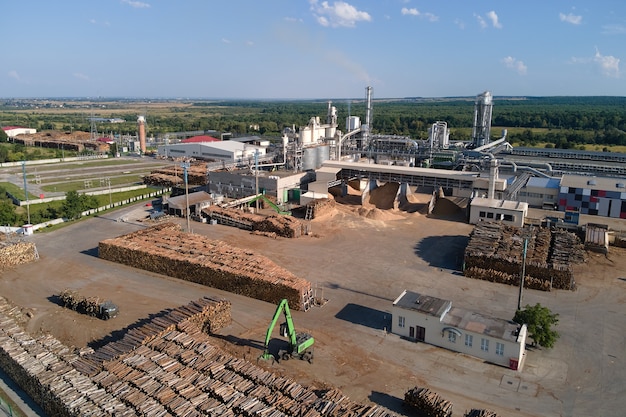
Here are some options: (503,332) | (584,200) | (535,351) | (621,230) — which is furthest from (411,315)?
(584,200)

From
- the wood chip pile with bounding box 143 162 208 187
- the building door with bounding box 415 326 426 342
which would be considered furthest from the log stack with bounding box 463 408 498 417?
the wood chip pile with bounding box 143 162 208 187

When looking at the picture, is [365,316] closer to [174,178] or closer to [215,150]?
[174,178]

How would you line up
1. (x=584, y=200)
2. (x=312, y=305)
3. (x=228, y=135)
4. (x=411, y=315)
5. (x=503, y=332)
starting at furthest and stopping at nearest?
(x=228, y=135) → (x=584, y=200) → (x=312, y=305) → (x=411, y=315) → (x=503, y=332)

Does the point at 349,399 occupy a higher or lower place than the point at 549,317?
lower

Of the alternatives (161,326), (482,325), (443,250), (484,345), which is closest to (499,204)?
(443,250)

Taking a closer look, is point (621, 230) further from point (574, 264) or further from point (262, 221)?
point (262, 221)

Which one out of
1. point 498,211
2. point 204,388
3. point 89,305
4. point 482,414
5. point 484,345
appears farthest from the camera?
point 498,211

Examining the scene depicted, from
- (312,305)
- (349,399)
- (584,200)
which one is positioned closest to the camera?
(349,399)

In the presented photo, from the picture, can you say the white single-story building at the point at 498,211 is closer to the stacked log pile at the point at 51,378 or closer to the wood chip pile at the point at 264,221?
the wood chip pile at the point at 264,221
